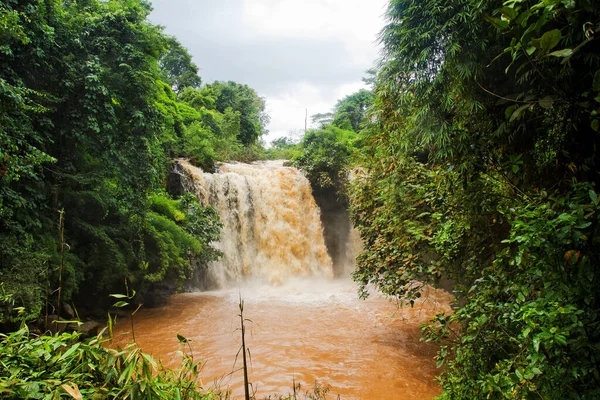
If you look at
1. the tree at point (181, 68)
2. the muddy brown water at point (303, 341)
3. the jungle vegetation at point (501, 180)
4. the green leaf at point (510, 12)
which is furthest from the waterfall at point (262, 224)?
the tree at point (181, 68)

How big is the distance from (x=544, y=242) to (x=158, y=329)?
25.2 ft

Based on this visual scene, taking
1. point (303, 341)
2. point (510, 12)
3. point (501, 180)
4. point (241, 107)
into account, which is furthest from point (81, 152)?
point (241, 107)

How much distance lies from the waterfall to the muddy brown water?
1.90m

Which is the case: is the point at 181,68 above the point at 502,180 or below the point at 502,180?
above

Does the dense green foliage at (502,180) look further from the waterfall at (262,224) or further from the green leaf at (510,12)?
the waterfall at (262,224)

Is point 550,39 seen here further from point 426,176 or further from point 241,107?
point 241,107

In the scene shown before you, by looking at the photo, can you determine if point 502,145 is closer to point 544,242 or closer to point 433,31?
point 544,242

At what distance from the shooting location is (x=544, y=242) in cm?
204

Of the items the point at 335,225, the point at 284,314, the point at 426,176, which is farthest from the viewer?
the point at 335,225

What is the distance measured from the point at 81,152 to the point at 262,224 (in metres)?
7.17

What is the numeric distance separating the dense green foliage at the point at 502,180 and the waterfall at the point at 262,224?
25.2 ft

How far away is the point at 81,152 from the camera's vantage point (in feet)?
23.6

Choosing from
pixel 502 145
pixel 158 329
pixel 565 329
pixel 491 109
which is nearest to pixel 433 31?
pixel 491 109

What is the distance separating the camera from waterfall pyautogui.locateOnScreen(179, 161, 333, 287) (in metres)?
12.3
